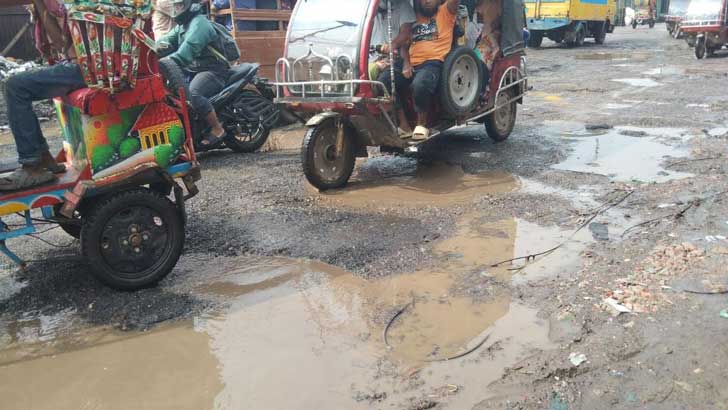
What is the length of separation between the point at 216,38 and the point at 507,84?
368 centimetres

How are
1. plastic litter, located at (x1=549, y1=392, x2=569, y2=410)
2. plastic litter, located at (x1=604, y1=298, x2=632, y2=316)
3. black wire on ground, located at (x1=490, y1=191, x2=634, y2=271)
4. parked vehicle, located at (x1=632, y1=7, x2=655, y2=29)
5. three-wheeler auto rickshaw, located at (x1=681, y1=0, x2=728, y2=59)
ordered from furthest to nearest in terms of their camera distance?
parked vehicle, located at (x1=632, y1=7, x2=655, y2=29) → three-wheeler auto rickshaw, located at (x1=681, y1=0, x2=728, y2=59) → black wire on ground, located at (x1=490, y1=191, x2=634, y2=271) → plastic litter, located at (x1=604, y1=298, x2=632, y2=316) → plastic litter, located at (x1=549, y1=392, x2=569, y2=410)

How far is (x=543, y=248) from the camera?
443cm

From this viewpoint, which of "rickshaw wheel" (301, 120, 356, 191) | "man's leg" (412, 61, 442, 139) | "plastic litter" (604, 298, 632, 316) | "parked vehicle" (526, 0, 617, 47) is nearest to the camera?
"plastic litter" (604, 298, 632, 316)

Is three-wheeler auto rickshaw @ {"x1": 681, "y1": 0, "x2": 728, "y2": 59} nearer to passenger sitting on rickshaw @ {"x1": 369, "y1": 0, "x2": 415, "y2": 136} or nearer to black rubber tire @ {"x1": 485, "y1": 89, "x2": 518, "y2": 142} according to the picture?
black rubber tire @ {"x1": 485, "y1": 89, "x2": 518, "y2": 142}

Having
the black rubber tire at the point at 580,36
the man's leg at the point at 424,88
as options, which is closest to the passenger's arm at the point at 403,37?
the man's leg at the point at 424,88

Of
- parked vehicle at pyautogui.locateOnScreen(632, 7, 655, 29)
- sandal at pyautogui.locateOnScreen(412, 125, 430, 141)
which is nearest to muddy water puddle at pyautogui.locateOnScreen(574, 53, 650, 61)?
sandal at pyautogui.locateOnScreen(412, 125, 430, 141)

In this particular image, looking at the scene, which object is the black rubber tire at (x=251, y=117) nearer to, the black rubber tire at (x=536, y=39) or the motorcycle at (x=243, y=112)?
the motorcycle at (x=243, y=112)

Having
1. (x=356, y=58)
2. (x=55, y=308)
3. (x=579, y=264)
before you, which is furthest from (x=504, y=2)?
(x=55, y=308)

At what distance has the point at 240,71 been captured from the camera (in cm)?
756

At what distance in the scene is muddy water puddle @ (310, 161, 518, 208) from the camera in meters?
5.65

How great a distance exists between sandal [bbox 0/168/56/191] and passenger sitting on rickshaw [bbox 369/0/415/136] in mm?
3434

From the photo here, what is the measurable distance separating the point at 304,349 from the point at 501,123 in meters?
5.39

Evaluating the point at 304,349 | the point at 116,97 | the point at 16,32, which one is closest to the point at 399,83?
the point at 116,97

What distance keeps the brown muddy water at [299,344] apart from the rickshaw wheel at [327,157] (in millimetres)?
1744
